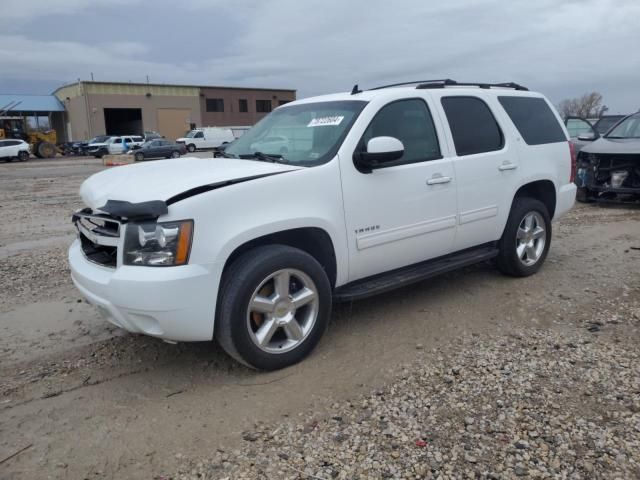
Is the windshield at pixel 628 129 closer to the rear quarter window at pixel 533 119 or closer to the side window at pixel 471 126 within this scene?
the rear quarter window at pixel 533 119

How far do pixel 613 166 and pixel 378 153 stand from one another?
7.54m

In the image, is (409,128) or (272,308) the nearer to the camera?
(272,308)

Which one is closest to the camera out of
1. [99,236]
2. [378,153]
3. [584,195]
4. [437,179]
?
[99,236]

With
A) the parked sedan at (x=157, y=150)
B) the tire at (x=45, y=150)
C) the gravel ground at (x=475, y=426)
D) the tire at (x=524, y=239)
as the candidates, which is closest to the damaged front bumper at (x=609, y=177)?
the tire at (x=524, y=239)

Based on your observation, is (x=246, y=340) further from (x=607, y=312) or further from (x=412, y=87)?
(x=607, y=312)

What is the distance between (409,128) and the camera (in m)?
4.25

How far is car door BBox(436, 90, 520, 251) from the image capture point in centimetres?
451

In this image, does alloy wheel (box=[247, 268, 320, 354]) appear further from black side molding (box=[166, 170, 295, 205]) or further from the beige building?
the beige building

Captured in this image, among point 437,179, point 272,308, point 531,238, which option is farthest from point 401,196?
point 531,238

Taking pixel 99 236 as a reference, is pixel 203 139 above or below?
above

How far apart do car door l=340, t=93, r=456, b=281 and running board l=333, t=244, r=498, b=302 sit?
0.25 feet

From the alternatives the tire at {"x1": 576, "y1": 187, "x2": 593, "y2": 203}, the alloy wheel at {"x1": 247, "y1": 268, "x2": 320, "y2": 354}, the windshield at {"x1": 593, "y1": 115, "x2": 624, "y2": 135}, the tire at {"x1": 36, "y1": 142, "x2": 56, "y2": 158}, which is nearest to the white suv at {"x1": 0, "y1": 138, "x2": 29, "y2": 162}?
the tire at {"x1": 36, "y1": 142, "x2": 56, "y2": 158}

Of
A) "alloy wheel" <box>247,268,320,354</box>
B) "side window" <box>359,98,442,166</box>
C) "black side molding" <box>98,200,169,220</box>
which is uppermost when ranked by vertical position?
"side window" <box>359,98,442,166</box>

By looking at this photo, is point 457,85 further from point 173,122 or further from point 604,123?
point 173,122
